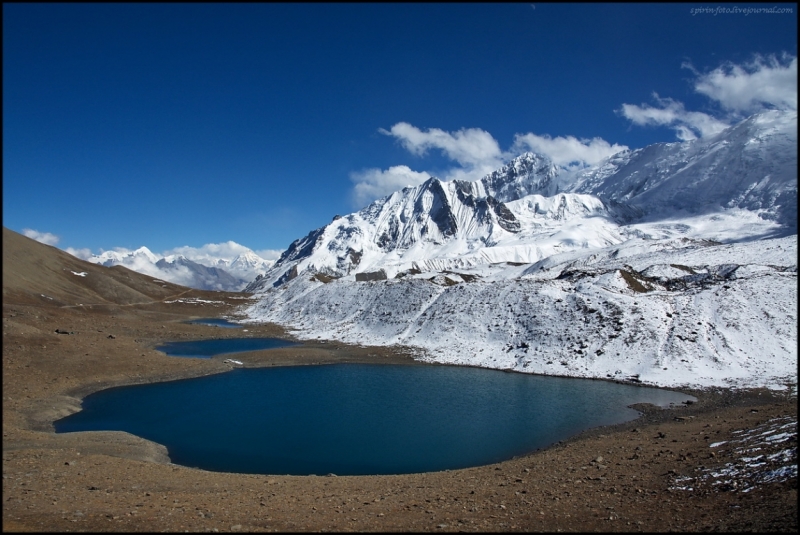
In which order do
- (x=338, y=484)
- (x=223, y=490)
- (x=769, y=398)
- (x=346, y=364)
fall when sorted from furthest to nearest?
(x=346, y=364) < (x=769, y=398) < (x=338, y=484) < (x=223, y=490)

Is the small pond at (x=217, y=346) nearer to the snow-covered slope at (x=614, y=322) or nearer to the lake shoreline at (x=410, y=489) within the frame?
the snow-covered slope at (x=614, y=322)

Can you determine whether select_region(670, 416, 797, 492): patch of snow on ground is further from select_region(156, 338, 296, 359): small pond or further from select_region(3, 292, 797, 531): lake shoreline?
select_region(156, 338, 296, 359): small pond

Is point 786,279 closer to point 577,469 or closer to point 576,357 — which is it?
point 576,357

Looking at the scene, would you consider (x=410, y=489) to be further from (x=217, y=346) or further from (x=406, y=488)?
(x=217, y=346)

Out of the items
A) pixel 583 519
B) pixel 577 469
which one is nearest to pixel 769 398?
pixel 577 469

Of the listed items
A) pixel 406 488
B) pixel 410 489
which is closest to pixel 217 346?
pixel 406 488

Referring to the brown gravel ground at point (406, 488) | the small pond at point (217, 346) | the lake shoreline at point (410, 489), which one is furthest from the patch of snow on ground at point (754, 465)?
the small pond at point (217, 346)
